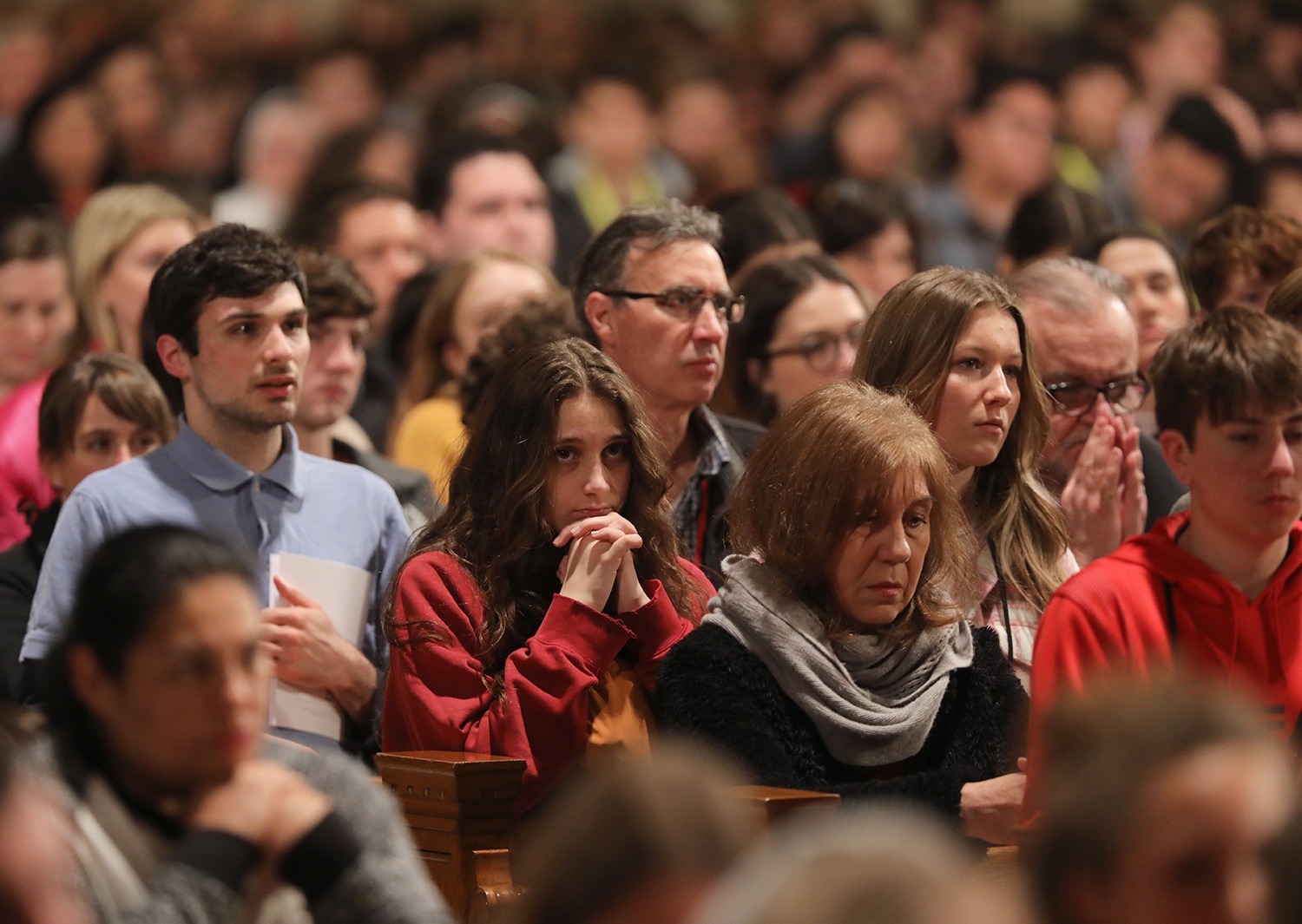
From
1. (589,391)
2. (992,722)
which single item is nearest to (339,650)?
(589,391)

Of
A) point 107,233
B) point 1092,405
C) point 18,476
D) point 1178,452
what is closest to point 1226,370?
point 1178,452

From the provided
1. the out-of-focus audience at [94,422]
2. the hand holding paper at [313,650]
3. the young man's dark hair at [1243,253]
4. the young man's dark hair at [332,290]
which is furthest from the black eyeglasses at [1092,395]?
the out-of-focus audience at [94,422]

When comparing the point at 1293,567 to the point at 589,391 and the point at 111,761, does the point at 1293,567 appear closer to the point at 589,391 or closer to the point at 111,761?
the point at 589,391

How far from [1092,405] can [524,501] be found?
1477 millimetres

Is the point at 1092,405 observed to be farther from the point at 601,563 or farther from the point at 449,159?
the point at 449,159

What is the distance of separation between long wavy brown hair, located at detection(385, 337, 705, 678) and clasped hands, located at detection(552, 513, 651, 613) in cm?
11

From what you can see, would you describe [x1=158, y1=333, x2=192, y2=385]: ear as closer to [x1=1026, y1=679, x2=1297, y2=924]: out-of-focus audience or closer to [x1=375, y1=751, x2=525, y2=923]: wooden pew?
[x1=375, y1=751, x2=525, y2=923]: wooden pew

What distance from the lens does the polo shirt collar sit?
3916 millimetres

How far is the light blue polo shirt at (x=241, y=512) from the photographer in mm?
3689

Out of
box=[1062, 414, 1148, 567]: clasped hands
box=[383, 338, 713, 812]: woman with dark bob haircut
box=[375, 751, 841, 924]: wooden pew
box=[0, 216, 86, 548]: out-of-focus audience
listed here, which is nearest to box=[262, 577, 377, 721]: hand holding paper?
box=[383, 338, 713, 812]: woman with dark bob haircut

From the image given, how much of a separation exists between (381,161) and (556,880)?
7.20m

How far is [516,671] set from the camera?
3297mm

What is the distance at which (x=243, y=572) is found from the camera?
2.28 metres

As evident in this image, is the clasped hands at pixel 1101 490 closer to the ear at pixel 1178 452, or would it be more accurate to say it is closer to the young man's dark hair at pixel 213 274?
the ear at pixel 1178 452
